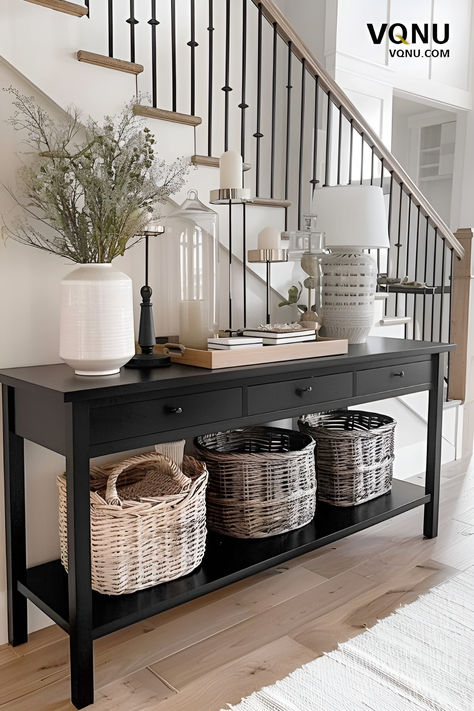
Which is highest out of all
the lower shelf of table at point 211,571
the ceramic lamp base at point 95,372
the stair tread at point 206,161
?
the stair tread at point 206,161

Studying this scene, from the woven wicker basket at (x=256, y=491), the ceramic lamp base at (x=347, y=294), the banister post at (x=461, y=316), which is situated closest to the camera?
the woven wicker basket at (x=256, y=491)

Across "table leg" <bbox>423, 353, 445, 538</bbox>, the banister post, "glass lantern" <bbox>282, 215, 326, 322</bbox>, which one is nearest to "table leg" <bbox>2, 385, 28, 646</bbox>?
"glass lantern" <bbox>282, 215, 326, 322</bbox>

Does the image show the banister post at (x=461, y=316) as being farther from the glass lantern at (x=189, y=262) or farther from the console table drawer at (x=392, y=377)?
the glass lantern at (x=189, y=262)

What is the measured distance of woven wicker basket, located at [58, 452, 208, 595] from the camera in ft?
5.93

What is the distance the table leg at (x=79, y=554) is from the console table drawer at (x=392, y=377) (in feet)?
3.62

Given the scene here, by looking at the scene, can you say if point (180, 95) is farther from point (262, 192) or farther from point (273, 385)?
point (273, 385)

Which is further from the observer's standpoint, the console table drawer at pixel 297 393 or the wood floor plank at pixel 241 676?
the console table drawer at pixel 297 393

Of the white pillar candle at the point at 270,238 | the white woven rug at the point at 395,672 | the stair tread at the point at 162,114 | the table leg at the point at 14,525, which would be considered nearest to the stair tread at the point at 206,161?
the stair tread at the point at 162,114

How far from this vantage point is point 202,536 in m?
2.02

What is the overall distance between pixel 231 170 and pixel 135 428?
37.9 inches

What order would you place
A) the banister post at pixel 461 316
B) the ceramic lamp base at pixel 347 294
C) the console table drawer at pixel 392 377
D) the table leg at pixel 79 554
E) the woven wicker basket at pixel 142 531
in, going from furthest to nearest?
the banister post at pixel 461 316 → the ceramic lamp base at pixel 347 294 → the console table drawer at pixel 392 377 → the woven wicker basket at pixel 142 531 → the table leg at pixel 79 554

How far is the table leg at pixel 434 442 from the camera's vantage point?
8.90ft

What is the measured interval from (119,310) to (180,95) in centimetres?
268

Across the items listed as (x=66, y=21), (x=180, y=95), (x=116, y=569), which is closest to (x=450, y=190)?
(x=180, y=95)
